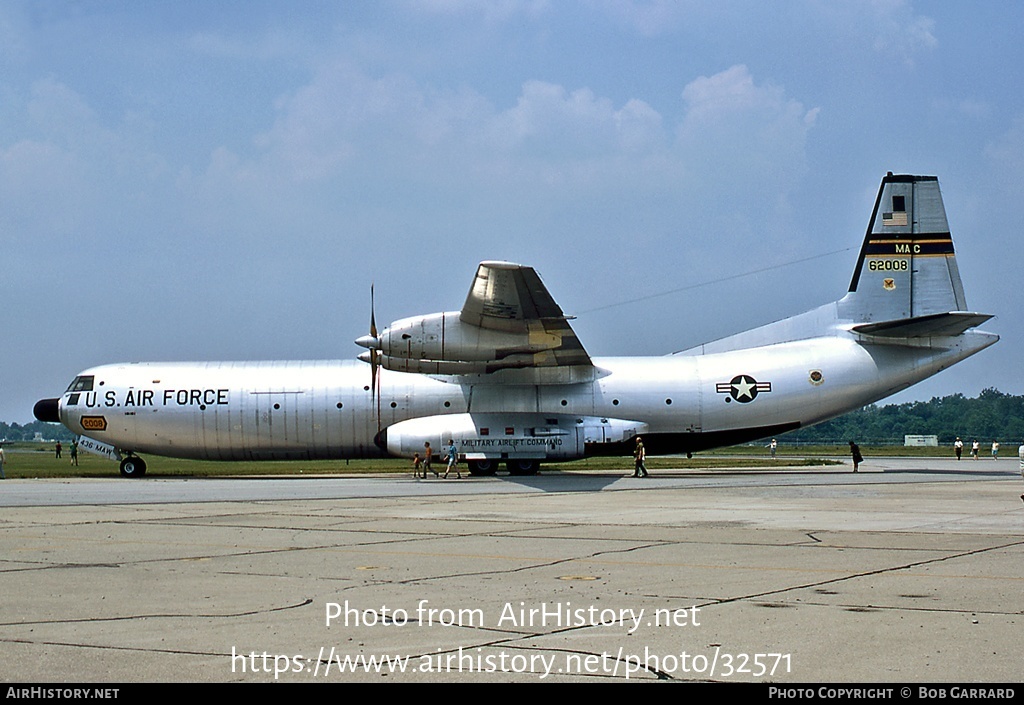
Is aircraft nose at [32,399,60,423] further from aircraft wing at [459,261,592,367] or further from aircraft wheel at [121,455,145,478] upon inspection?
aircraft wing at [459,261,592,367]

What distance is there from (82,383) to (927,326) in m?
27.6

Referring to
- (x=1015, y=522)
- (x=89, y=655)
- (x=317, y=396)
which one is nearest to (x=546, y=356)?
(x=317, y=396)

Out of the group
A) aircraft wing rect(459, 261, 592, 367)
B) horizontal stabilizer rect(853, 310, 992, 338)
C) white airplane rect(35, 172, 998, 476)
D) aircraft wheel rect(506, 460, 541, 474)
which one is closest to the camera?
aircraft wing rect(459, 261, 592, 367)

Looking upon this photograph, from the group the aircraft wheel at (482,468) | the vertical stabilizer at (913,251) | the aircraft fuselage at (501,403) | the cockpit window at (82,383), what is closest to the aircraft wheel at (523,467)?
the aircraft wheel at (482,468)

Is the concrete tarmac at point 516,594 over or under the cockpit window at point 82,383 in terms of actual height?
under

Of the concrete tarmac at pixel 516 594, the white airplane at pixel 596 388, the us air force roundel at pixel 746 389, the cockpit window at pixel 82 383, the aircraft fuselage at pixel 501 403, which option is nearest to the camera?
the concrete tarmac at pixel 516 594

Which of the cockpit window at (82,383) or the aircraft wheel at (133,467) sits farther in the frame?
the aircraft wheel at (133,467)

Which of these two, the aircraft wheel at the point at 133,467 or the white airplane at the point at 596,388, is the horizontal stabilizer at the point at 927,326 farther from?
the aircraft wheel at the point at 133,467

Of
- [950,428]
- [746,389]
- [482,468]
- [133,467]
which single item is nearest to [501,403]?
[482,468]

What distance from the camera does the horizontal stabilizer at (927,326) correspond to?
98.2ft

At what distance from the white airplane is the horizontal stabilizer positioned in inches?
2.7

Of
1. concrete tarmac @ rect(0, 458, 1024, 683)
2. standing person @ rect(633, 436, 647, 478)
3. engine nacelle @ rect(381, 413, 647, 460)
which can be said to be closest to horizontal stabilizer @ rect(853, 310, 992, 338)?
standing person @ rect(633, 436, 647, 478)

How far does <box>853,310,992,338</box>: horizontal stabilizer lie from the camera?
98.2 ft

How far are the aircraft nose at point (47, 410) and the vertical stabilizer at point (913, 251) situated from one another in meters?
28.0
